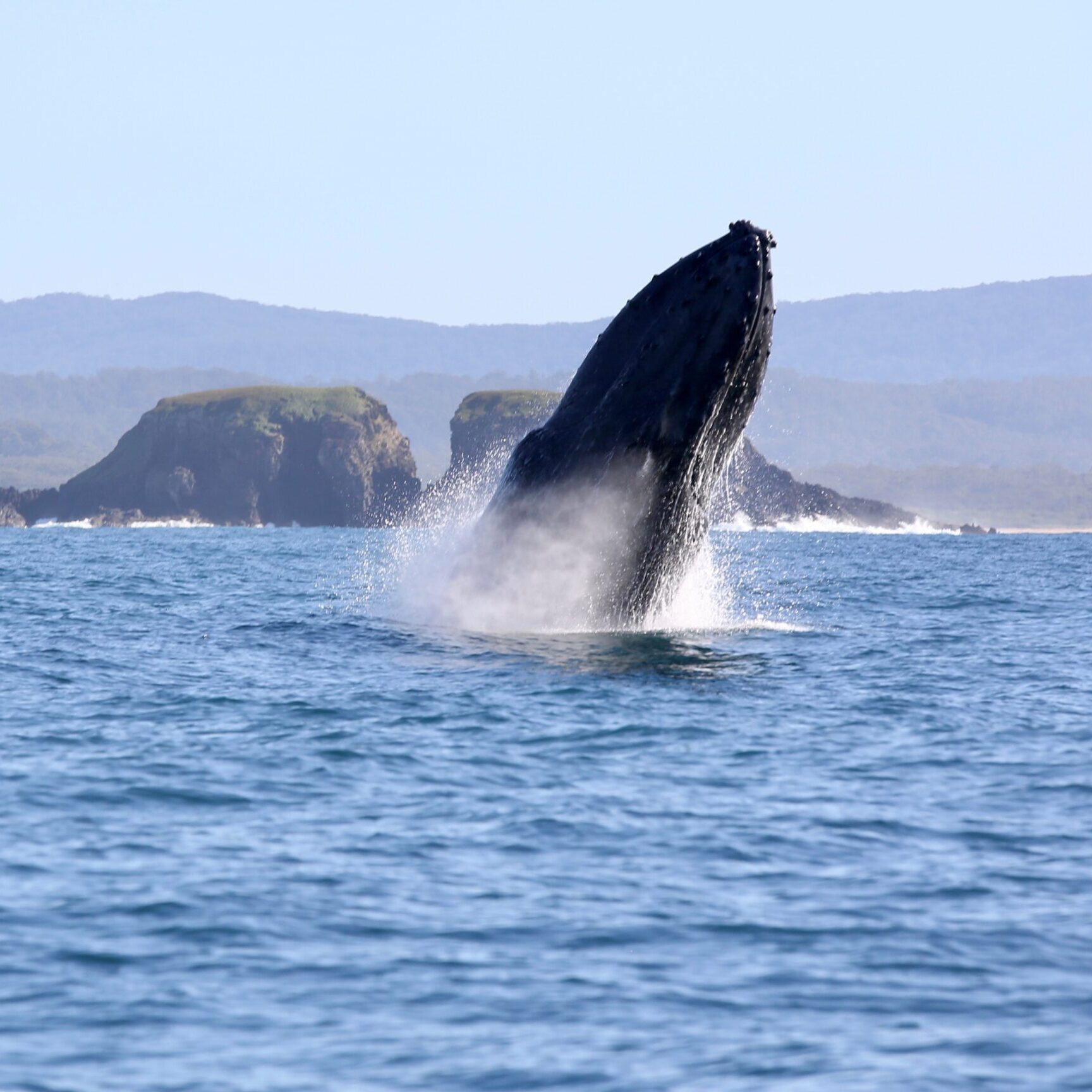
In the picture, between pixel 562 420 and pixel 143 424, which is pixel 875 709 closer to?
pixel 562 420

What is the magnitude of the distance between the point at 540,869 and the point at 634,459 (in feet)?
30.4

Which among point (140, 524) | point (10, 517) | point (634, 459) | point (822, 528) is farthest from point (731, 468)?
point (634, 459)

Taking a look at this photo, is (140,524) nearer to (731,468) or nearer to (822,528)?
(731,468)

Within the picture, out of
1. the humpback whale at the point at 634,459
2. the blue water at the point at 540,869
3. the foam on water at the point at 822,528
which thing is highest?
the humpback whale at the point at 634,459

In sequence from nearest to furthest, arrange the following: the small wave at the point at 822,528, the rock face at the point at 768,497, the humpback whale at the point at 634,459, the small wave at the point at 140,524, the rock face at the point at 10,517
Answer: the humpback whale at the point at 634,459 → the small wave at the point at 140,524 → the rock face at the point at 10,517 → the small wave at the point at 822,528 → the rock face at the point at 768,497

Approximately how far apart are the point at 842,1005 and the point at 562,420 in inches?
479

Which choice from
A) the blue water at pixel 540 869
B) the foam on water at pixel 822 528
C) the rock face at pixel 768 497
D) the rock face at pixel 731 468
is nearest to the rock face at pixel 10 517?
the rock face at pixel 731 468

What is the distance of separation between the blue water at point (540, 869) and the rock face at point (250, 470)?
132840 mm

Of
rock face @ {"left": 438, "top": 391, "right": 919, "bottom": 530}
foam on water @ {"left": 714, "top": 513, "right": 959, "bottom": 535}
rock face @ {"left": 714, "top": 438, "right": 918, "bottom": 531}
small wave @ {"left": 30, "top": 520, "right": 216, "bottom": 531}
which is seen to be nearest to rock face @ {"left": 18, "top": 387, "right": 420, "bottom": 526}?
small wave @ {"left": 30, "top": 520, "right": 216, "bottom": 531}

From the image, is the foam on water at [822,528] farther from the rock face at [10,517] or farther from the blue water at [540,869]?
the blue water at [540,869]

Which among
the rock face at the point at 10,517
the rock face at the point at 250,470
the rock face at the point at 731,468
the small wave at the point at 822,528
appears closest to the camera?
the rock face at the point at 10,517

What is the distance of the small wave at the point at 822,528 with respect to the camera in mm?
157500

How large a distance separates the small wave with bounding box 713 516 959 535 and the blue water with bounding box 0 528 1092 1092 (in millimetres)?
132532

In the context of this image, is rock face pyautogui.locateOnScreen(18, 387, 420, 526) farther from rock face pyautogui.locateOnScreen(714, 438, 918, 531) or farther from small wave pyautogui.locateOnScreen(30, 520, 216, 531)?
rock face pyautogui.locateOnScreen(714, 438, 918, 531)
